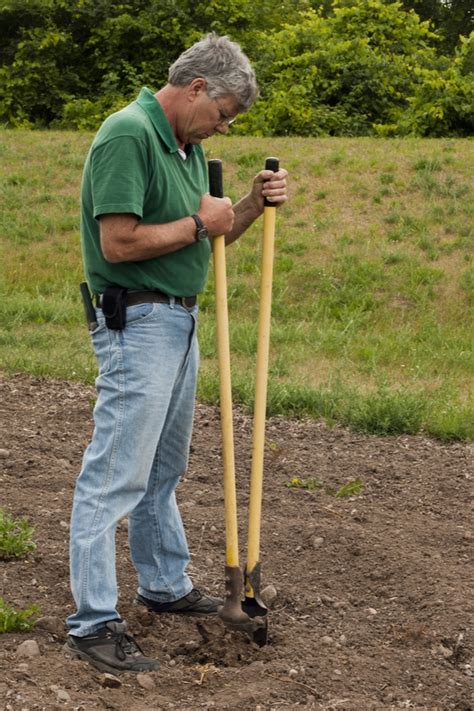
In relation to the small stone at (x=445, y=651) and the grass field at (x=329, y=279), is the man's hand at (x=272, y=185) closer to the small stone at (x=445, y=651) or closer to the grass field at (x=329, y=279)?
the small stone at (x=445, y=651)

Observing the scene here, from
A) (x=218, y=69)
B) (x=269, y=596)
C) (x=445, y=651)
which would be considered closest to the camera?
(x=218, y=69)

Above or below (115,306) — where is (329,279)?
below

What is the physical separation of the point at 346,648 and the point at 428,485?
207cm

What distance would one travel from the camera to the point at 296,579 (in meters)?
4.78

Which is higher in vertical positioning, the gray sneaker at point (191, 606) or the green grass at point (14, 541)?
the green grass at point (14, 541)

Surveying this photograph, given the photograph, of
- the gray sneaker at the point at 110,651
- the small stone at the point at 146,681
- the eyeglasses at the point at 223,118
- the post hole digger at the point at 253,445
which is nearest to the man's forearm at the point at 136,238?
the post hole digger at the point at 253,445

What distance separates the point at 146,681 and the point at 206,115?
1759 mm

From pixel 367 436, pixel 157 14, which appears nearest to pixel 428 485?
pixel 367 436

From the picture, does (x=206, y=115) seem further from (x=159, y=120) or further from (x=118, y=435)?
(x=118, y=435)

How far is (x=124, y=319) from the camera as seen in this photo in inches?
145

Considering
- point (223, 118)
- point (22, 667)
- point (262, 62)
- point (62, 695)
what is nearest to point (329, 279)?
point (223, 118)

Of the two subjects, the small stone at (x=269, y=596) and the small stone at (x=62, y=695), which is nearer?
the small stone at (x=62, y=695)

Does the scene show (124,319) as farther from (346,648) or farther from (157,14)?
(157,14)

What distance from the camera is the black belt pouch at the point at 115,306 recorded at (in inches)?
145
